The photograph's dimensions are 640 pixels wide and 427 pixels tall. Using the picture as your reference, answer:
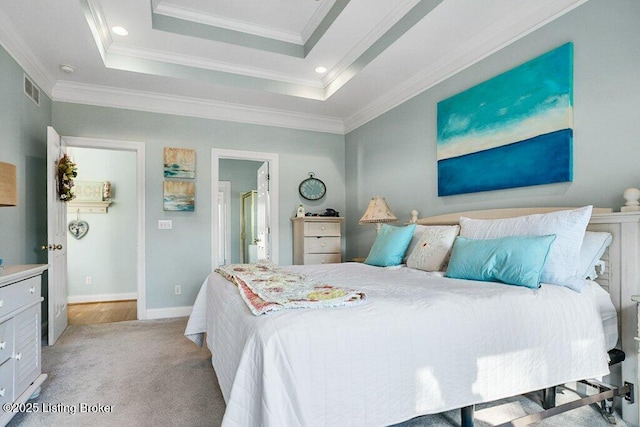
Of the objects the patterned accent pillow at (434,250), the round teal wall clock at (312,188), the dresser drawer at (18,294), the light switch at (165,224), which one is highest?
the round teal wall clock at (312,188)

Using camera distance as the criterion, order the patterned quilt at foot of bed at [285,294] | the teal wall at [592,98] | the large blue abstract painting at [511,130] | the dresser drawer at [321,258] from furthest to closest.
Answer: the dresser drawer at [321,258], the large blue abstract painting at [511,130], the teal wall at [592,98], the patterned quilt at foot of bed at [285,294]

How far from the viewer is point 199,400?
2.10 meters

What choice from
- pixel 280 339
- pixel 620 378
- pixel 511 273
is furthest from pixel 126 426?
pixel 620 378

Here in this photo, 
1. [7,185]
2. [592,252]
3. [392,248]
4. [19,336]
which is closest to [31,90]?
[7,185]

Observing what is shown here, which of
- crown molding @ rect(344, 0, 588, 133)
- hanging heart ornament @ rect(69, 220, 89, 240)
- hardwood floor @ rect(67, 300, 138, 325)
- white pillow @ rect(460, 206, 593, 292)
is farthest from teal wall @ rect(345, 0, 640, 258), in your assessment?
hanging heart ornament @ rect(69, 220, 89, 240)

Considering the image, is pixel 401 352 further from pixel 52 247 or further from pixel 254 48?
pixel 52 247

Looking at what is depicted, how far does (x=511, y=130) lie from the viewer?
2.58m

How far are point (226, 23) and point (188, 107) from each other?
1.35 metres

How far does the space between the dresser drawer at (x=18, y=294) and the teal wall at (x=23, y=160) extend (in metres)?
0.78

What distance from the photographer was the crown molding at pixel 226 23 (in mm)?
3053

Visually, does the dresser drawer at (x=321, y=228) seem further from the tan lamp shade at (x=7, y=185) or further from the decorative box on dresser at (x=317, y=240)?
the tan lamp shade at (x=7, y=185)

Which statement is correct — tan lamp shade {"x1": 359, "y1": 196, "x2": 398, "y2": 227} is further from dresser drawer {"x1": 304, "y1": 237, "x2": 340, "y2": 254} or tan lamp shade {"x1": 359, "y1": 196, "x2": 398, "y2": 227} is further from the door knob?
the door knob

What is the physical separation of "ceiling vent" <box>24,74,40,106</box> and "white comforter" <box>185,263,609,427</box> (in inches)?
113

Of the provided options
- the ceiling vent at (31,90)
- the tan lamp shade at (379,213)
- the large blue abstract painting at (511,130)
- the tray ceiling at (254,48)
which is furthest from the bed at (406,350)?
the ceiling vent at (31,90)
